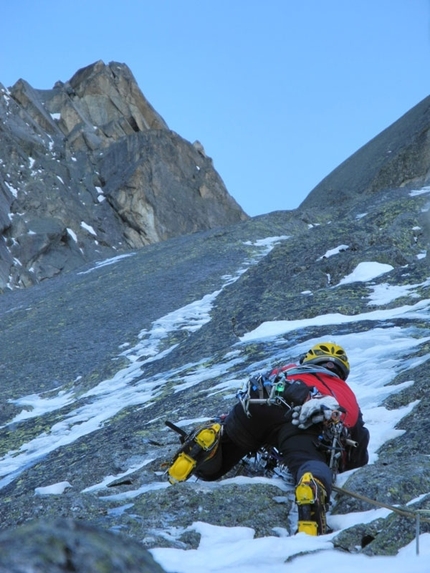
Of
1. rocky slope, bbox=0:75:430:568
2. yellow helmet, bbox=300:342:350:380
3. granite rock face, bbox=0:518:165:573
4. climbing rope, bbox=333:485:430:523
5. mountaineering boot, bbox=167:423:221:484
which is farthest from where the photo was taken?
yellow helmet, bbox=300:342:350:380

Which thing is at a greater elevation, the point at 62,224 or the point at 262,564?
the point at 62,224

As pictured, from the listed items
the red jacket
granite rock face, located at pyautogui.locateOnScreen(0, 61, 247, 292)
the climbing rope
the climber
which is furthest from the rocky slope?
granite rock face, located at pyautogui.locateOnScreen(0, 61, 247, 292)

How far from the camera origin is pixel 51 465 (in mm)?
12086

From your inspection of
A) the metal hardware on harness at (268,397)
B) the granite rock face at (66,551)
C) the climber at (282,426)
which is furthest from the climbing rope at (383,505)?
the granite rock face at (66,551)

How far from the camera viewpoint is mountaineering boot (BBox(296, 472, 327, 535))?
6842 mm

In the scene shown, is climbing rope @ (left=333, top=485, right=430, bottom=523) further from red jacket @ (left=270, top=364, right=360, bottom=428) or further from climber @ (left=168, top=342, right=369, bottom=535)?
red jacket @ (left=270, top=364, right=360, bottom=428)

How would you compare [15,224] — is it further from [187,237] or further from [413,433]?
[413,433]

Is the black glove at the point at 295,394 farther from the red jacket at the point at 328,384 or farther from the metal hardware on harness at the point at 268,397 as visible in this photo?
the red jacket at the point at 328,384

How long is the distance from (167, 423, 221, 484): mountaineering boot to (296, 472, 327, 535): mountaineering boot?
153 cm

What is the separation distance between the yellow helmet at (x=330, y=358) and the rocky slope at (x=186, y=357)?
98 cm

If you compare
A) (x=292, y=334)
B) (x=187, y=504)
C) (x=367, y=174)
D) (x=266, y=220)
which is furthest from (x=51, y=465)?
(x=367, y=174)

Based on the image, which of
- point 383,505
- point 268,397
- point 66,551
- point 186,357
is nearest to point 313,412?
point 268,397

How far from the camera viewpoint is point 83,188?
70.1m

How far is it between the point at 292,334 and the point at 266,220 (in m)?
20.2
